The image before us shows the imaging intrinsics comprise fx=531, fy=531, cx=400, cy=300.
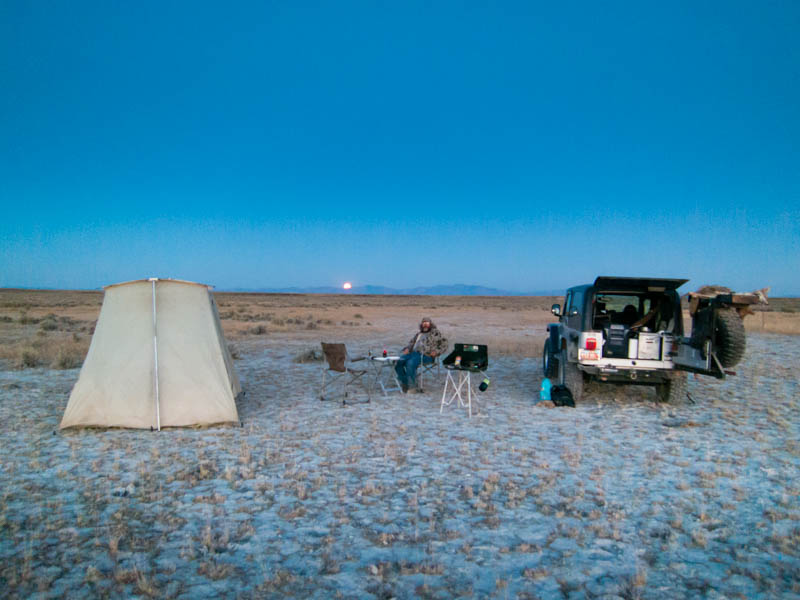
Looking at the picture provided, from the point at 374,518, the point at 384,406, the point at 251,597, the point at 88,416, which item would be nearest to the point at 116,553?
the point at 251,597

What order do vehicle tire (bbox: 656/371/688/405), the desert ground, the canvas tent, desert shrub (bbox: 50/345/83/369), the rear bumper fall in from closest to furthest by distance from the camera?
the desert ground < the canvas tent < the rear bumper < vehicle tire (bbox: 656/371/688/405) < desert shrub (bbox: 50/345/83/369)

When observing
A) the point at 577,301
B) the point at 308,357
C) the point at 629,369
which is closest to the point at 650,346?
the point at 629,369

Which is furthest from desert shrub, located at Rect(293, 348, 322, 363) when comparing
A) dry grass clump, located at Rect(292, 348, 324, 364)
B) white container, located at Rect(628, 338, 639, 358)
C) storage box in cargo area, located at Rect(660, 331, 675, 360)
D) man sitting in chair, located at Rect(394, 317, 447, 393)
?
storage box in cargo area, located at Rect(660, 331, 675, 360)

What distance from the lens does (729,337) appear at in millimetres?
7848

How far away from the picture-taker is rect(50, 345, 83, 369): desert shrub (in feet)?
42.0

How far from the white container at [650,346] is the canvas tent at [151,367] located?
6415 mm

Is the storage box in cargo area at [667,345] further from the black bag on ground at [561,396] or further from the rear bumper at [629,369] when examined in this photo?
the black bag on ground at [561,396]

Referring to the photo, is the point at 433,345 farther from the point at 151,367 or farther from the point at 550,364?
the point at 151,367

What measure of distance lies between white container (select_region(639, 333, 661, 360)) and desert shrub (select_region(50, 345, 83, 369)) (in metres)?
12.6

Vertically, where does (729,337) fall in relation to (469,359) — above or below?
above

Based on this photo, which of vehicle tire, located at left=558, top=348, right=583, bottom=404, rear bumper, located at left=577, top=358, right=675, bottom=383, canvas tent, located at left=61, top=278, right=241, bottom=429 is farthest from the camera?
vehicle tire, located at left=558, top=348, right=583, bottom=404

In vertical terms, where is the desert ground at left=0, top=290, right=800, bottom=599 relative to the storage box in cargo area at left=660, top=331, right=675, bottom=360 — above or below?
below

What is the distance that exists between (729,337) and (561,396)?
2.67 m

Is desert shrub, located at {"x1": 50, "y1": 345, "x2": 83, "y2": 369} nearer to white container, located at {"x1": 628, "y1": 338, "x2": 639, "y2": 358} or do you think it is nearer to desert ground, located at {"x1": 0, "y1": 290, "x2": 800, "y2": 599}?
desert ground, located at {"x1": 0, "y1": 290, "x2": 800, "y2": 599}
